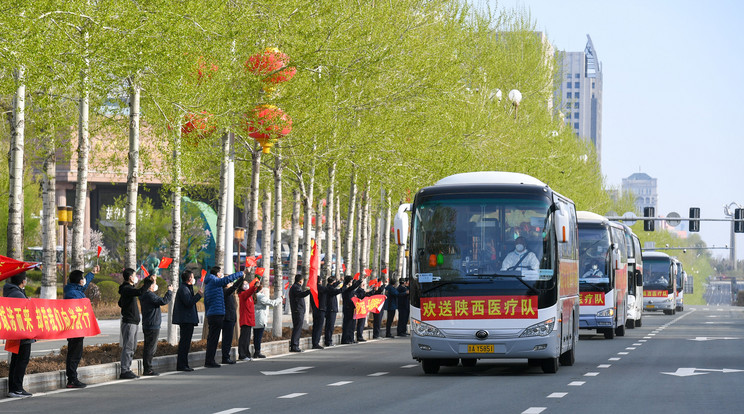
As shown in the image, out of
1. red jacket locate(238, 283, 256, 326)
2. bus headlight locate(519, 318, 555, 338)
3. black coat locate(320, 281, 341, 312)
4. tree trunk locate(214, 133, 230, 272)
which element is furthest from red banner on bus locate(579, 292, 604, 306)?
bus headlight locate(519, 318, 555, 338)

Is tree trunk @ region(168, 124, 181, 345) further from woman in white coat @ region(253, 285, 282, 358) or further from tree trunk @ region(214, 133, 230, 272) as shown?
woman in white coat @ region(253, 285, 282, 358)

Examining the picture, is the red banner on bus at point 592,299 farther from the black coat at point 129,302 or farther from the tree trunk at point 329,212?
the black coat at point 129,302

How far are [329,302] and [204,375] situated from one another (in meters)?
8.93

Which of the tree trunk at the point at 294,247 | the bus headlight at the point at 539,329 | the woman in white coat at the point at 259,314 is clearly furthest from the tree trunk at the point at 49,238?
the bus headlight at the point at 539,329

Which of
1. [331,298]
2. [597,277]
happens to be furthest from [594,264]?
[331,298]

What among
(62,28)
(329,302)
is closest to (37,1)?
(62,28)

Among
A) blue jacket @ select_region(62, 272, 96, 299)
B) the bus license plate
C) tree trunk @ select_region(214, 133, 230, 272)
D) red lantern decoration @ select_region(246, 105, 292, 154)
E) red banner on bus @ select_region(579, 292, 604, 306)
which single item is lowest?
the bus license plate

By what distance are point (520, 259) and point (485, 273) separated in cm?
61

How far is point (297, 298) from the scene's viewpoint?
26703 millimetres

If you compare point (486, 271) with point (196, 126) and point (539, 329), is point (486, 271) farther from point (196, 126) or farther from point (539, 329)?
point (196, 126)

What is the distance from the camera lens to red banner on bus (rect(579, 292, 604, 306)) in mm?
35062

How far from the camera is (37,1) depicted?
16719 millimetres

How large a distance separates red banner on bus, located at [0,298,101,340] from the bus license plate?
5.62 metres

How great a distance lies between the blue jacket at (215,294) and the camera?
2170cm
